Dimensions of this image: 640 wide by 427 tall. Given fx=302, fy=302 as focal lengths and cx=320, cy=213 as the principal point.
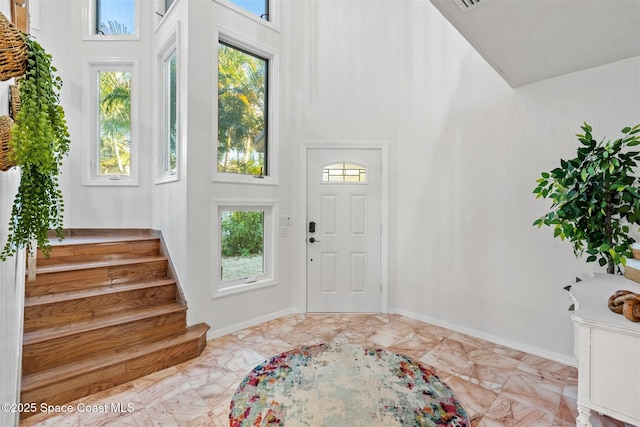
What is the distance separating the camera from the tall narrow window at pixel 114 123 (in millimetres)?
3902

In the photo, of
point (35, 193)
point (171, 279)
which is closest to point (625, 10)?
point (35, 193)

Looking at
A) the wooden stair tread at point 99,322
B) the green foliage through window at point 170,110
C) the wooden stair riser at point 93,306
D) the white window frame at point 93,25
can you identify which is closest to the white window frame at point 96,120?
the white window frame at point 93,25

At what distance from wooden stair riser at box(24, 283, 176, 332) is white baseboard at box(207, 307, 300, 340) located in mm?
540

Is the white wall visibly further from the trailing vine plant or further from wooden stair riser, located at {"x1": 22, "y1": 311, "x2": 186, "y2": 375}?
the trailing vine plant

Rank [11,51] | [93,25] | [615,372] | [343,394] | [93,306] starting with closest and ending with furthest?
1. [11,51]
2. [615,372]
3. [343,394]
4. [93,306]
5. [93,25]

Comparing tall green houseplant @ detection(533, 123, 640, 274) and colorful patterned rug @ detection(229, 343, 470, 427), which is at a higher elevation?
tall green houseplant @ detection(533, 123, 640, 274)

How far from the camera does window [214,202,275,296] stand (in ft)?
10.8

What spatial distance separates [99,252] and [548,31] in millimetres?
4127

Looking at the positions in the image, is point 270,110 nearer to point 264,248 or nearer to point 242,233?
point 242,233

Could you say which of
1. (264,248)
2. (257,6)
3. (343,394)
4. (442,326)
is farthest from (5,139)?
Answer: (442,326)

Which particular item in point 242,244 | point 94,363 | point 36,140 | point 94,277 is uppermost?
point 36,140

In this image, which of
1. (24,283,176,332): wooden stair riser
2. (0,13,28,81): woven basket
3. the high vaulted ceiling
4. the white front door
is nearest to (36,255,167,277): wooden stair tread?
(24,283,176,332): wooden stair riser

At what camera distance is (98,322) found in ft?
8.10

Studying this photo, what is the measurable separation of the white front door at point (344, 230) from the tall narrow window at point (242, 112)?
0.64 m
